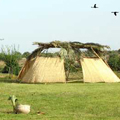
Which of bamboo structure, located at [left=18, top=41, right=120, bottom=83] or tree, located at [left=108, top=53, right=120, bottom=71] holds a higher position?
bamboo structure, located at [left=18, top=41, right=120, bottom=83]

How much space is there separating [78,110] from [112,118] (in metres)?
1.75

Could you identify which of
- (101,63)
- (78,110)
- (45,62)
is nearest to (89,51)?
(101,63)

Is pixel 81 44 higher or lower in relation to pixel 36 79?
higher

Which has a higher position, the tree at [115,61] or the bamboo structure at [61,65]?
the bamboo structure at [61,65]

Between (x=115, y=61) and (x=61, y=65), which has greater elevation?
(x=61, y=65)

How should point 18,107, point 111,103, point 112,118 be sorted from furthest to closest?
1. point 111,103
2. point 18,107
3. point 112,118

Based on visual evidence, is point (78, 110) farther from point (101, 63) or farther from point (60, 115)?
point (101, 63)

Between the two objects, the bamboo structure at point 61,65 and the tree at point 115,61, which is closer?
the bamboo structure at point 61,65

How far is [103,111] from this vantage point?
35.6 ft

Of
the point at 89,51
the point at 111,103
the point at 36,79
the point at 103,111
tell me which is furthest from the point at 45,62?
the point at 103,111

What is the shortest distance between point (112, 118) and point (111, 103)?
3.25 meters

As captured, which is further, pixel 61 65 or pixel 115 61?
pixel 115 61

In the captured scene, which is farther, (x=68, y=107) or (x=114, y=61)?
(x=114, y=61)

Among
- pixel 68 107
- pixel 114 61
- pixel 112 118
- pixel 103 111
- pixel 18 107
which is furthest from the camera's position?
pixel 114 61
